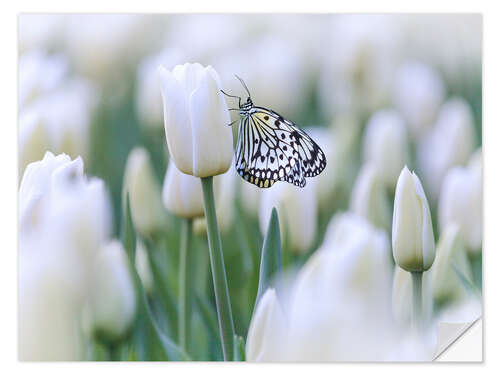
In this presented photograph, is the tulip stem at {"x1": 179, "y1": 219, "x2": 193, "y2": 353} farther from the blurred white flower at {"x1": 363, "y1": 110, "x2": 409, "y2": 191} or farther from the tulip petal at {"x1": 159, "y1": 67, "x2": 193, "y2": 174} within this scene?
the blurred white flower at {"x1": 363, "y1": 110, "x2": 409, "y2": 191}

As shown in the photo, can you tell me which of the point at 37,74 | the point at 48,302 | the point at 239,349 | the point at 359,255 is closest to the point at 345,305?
the point at 359,255

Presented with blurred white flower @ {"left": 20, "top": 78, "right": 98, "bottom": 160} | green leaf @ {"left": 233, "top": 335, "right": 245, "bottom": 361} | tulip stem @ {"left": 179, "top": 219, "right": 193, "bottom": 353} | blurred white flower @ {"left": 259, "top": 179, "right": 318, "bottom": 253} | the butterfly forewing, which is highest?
blurred white flower @ {"left": 20, "top": 78, "right": 98, "bottom": 160}

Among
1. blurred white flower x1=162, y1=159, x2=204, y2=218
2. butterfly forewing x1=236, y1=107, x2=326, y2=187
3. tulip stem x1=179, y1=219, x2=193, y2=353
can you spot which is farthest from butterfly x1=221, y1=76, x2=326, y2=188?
tulip stem x1=179, y1=219, x2=193, y2=353

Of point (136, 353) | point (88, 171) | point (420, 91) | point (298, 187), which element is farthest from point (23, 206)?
point (420, 91)

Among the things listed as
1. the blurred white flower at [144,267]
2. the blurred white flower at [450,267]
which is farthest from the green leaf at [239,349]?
the blurred white flower at [450,267]

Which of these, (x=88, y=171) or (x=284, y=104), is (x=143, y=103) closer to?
(x=88, y=171)

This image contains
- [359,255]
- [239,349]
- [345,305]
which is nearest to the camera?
[359,255]
